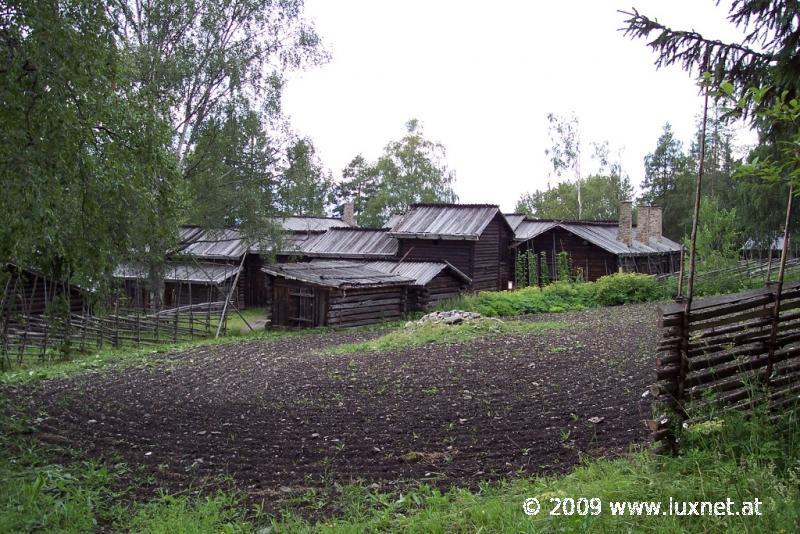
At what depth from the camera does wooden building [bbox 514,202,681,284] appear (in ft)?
109

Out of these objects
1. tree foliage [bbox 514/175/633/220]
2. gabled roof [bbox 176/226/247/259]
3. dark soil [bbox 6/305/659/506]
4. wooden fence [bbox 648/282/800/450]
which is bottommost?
dark soil [bbox 6/305/659/506]

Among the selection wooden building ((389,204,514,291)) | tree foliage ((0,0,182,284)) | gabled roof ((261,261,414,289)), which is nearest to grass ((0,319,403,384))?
gabled roof ((261,261,414,289))

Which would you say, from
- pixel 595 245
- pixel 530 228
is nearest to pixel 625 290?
pixel 595 245

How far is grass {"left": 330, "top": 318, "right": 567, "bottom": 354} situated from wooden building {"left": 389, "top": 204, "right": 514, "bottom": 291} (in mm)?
10795

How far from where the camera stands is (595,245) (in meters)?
32.5

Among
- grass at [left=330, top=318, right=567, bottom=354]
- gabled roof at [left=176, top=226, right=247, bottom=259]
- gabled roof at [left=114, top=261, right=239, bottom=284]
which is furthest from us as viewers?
gabled roof at [left=176, top=226, right=247, bottom=259]

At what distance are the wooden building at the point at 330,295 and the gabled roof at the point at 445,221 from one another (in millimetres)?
5200

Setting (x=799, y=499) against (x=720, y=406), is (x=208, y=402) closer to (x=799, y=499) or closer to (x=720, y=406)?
(x=720, y=406)

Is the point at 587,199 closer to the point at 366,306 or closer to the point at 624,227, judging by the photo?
the point at 624,227

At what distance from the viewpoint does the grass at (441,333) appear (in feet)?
49.0

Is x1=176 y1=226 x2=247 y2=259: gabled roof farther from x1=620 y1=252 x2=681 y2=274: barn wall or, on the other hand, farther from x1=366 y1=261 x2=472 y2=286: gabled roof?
x1=620 y1=252 x2=681 y2=274: barn wall

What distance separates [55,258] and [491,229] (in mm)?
26127

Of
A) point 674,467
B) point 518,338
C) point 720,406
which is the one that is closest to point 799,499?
point 674,467

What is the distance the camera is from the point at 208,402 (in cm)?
909
